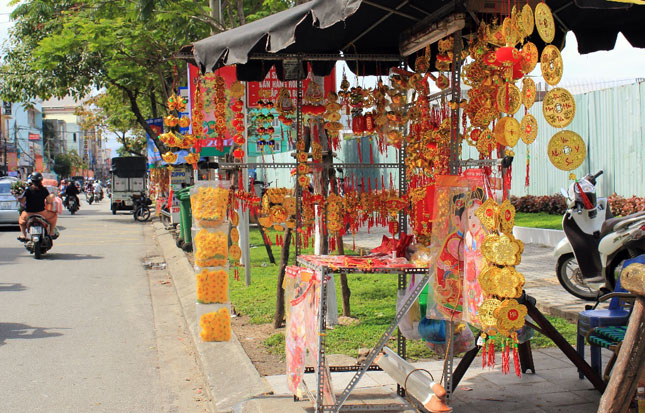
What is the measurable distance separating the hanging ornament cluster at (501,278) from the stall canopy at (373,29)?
1134mm

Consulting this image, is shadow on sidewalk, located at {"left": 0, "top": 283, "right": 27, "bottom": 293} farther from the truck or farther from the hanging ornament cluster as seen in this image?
the truck

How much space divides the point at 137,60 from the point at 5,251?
17.8 ft

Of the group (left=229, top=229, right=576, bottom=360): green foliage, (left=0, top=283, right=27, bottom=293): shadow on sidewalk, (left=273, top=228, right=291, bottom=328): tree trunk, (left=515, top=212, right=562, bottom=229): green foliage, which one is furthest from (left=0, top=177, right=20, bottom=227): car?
(left=273, top=228, right=291, bottom=328): tree trunk

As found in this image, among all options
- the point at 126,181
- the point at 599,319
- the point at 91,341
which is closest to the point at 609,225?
the point at 599,319

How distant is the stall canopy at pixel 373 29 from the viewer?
3.84m

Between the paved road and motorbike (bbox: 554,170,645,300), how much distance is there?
4.51m

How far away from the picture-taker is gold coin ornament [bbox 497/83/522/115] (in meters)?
3.41

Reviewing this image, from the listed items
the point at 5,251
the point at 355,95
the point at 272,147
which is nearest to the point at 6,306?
the point at 272,147

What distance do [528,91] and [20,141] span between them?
231 feet

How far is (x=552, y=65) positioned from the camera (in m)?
3.29

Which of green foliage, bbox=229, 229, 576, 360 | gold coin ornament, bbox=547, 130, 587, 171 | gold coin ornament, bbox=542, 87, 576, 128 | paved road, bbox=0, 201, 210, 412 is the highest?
gold coin ornament, bbox=542, 87, 576, 128

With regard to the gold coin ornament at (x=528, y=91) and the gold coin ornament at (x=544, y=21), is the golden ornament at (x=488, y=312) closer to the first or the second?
the gold coin ornament at (x=528, y=91)

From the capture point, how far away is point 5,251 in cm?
1471

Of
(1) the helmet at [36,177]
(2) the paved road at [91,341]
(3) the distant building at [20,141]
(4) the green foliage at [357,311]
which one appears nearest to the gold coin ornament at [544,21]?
(4) the green foliage at [357,311]
